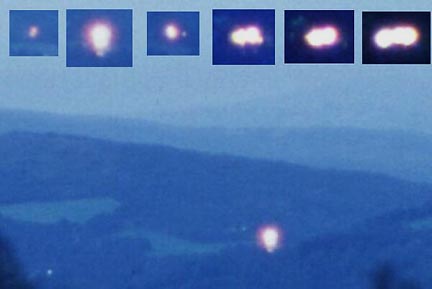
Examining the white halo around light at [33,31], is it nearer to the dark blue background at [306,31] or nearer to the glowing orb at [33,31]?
the glowing orb at [33,31]

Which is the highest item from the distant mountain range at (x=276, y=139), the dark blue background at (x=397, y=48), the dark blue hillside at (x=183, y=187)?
the dark blue background at (x=397, y=48)

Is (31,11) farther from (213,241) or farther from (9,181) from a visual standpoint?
(213,241)

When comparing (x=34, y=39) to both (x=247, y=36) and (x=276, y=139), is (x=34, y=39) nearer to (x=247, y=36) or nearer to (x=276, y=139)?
(x=247, y=36)

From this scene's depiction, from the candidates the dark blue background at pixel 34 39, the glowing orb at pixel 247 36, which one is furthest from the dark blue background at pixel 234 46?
the dark blue background at pixel 34 39

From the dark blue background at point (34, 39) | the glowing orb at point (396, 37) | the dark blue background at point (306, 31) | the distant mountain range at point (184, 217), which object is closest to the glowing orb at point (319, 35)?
the dark blue background at point (306, 31)

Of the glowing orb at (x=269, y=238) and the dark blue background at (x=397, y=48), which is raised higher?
the dark blue background at (x=397, y=48)

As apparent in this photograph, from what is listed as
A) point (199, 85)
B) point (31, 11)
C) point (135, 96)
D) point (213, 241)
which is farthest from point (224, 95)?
point (31, 11)
